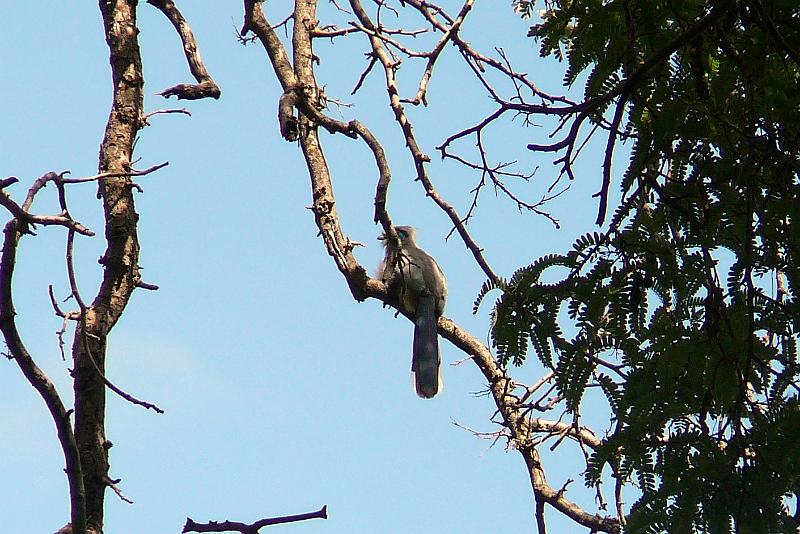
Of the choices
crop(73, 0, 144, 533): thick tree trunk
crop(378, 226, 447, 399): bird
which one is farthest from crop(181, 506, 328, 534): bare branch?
crop(378, 226, 447, 399): bird

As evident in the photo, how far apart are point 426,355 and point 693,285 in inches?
153

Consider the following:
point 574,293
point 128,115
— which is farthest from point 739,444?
point 128,115

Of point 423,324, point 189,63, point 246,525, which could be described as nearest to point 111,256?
point 189,63

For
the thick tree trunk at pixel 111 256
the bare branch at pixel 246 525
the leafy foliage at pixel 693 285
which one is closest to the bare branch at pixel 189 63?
the thick tree trunk at pixel 111 256

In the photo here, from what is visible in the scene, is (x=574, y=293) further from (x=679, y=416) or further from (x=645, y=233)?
(x=679, y=416)

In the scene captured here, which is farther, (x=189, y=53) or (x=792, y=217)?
(x=189, y=53)

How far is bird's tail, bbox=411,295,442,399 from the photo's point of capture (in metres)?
7.30

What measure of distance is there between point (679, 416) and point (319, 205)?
2.82m

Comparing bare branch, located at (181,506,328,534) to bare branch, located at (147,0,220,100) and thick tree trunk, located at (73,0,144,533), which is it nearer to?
thick tree trunk, located at (73,0,144,533)

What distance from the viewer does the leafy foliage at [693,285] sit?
130 inches

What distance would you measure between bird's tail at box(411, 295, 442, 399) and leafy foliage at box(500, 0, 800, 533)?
3.59 metres

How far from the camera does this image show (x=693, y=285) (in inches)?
139

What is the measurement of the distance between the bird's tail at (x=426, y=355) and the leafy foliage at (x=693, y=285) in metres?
3.59

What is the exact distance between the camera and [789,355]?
3.43 meters
